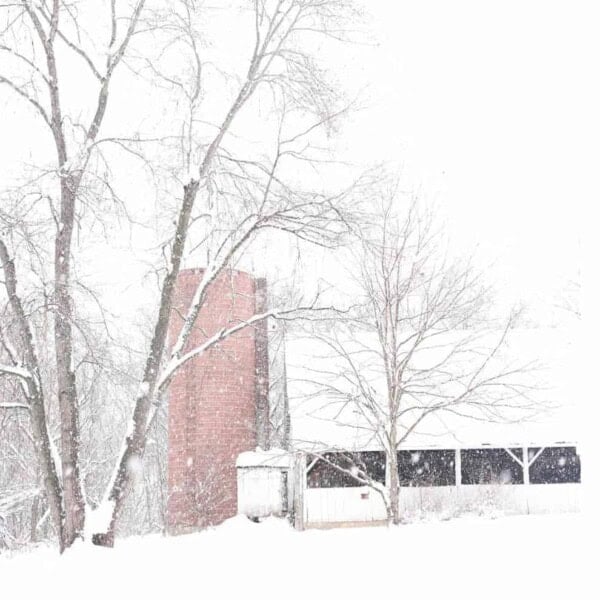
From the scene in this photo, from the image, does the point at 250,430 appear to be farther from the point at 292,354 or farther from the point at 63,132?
the point at 63,132

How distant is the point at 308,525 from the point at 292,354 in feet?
14.2

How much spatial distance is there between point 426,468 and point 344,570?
1112cm

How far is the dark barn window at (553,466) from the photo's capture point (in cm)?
1717

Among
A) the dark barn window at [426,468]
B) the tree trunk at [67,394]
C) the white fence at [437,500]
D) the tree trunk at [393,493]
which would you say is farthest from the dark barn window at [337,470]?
the tree trunk at [67,394]

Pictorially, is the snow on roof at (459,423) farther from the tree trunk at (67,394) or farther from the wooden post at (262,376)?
the tree trunk at (67,394)

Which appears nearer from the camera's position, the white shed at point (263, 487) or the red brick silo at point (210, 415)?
the white shed at point (263, 487)

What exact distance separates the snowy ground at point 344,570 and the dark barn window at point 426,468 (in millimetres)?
8746

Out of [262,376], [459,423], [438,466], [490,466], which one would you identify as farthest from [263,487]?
[490,466]

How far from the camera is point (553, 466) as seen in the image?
56.5ft

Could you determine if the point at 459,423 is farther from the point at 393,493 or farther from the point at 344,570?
the point at 344,570

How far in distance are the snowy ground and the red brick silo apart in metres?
9.30

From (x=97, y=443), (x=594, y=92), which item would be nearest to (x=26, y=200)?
(x=594, y=92)

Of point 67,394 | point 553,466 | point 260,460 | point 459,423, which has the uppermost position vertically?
point 67,394

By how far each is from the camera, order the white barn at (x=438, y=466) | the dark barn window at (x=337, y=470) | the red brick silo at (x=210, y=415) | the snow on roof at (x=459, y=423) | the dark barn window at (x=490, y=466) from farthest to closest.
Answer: the red brick silo at (x=210, y=415) < the dark barn window at (x=490, y=466) < the dark barn window at (x=337, y=470) < the white barn at (x=438, y=466) < the snow on roof at (x=459, y=423)
